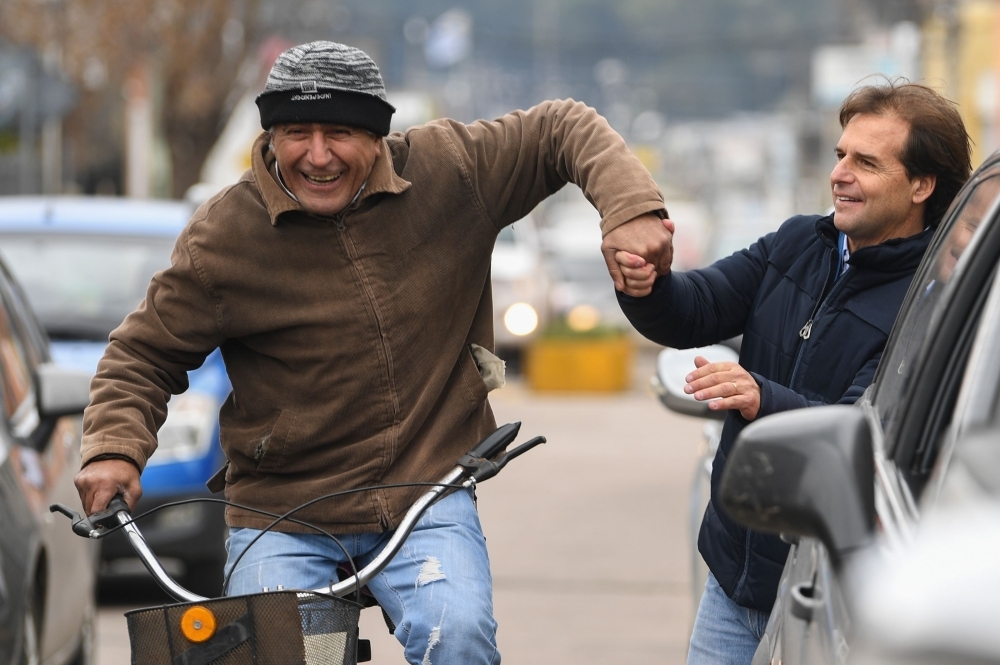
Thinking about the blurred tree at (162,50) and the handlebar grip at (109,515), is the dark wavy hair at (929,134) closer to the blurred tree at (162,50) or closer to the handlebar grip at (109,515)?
the handlebar grip at (109,515)

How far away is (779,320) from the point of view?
3.55 m

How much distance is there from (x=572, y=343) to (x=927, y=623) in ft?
55.9

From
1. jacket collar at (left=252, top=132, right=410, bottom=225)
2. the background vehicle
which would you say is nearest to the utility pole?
the background vehicle

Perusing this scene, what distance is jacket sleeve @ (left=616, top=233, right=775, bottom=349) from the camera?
3.69m

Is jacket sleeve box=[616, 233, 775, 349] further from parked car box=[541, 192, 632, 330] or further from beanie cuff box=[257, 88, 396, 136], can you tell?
parked car box=[541, 192, 632, 330]

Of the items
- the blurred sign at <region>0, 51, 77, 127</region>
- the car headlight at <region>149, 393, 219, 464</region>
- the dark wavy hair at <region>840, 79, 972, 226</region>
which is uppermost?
the dark wavy hair at <region>840, 79, 972, 226</region>

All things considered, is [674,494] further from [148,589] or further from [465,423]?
[465,423]

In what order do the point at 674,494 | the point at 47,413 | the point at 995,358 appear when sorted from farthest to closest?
the point at 674,494
the point at 47,413
the point at 995,358

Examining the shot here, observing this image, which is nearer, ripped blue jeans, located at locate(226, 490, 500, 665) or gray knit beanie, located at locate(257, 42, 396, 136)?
ripped blue jeans, located at locate(226, 490, 500, 665)

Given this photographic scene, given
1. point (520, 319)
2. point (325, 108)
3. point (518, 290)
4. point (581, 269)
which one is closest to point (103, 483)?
point (325, 108)

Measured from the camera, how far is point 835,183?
3486 millimetres

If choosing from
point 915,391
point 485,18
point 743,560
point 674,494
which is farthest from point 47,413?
point 485,18

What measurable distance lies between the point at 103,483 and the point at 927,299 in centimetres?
169

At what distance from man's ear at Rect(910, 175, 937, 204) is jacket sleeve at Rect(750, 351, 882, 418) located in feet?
1.20
